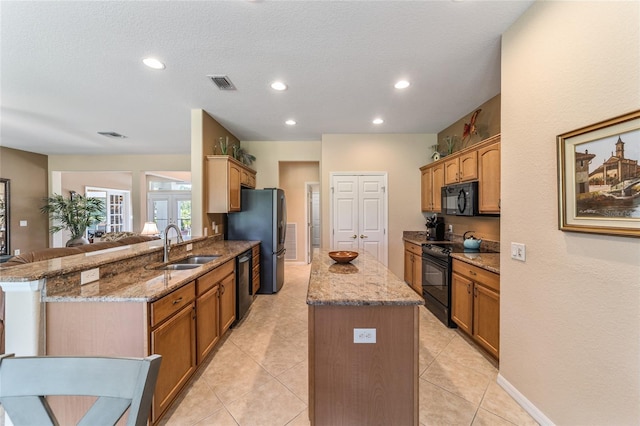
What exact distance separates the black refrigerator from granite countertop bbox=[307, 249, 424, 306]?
6.37ft

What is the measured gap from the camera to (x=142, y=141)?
209 inches

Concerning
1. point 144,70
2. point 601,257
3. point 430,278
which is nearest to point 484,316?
point 430,278

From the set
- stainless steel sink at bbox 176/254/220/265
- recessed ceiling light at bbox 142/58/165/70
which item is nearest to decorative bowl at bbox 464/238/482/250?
stainless steel sink at bbox 176/254/220/265

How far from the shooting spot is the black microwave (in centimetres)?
311

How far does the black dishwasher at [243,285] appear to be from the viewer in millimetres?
3113

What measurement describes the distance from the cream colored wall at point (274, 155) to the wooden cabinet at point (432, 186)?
2.00 metres

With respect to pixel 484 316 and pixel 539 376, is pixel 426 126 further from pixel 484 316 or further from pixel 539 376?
pixel 539 376

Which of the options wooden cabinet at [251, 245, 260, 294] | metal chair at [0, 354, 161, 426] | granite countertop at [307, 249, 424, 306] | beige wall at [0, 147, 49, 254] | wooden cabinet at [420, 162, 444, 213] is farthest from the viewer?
beige wall at [0, 147, 49, 254]

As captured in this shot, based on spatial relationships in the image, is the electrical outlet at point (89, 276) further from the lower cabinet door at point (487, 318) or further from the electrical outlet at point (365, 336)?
the lower cabinet door at point (487, 318)

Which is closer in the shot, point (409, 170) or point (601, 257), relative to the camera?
point (601, 257)

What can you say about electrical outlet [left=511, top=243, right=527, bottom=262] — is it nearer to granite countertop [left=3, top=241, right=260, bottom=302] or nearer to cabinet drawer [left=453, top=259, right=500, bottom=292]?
cabinet drawer [left=453, top=259, right=500, bottom=292]

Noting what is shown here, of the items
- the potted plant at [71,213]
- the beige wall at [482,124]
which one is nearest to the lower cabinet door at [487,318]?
the beige wall at [482,124]

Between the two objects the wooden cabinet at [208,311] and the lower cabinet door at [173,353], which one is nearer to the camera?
the lower cabinet door at [173,353]

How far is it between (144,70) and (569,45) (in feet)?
10.8
